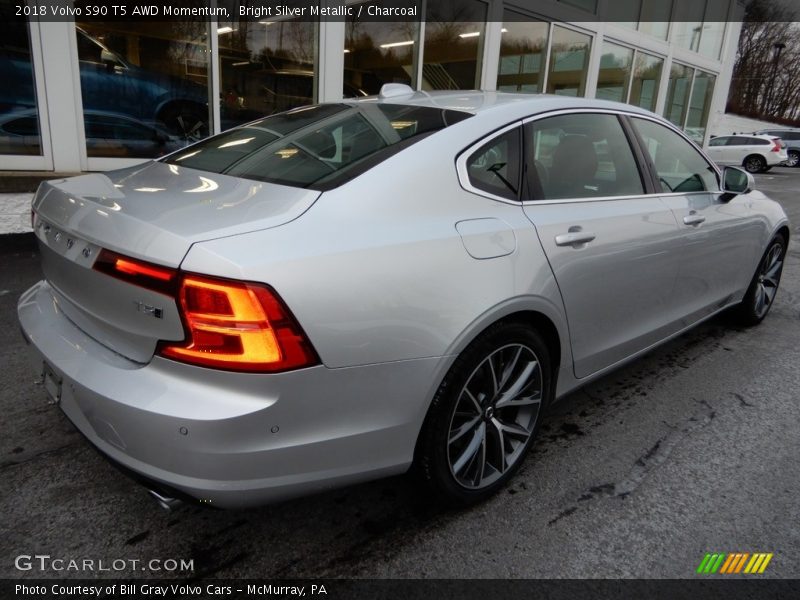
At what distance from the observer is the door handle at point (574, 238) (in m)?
2.30

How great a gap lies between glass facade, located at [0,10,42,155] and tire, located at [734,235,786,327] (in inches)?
298

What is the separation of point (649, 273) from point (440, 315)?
58.3 inches

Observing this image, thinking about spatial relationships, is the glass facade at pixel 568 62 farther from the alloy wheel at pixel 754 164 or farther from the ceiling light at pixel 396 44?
the alloy wheel at pixel 754 164

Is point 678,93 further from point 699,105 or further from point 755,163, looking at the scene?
point 755,163

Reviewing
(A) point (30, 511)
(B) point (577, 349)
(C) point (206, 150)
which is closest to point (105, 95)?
(C) point (206, 150)

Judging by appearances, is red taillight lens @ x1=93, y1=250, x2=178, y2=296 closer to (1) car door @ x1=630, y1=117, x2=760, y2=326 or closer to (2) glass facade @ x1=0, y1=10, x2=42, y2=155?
(1) car door @ x1=630, y1=117, x2=760, y2=326

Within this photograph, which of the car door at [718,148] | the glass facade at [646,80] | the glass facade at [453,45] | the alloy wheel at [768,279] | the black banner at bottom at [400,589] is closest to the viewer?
the black banner at bottom at [400,589]

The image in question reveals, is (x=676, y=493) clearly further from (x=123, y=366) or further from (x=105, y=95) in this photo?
(x=105, y=95)

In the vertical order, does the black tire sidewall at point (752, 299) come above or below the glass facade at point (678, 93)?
below

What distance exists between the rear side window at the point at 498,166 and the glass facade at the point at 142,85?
6759 millimetres

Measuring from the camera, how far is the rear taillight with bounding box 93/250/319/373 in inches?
59.9

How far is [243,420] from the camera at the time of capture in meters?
1.52

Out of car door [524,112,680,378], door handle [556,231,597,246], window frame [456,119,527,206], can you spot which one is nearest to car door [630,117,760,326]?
car door [524,112,680,378]

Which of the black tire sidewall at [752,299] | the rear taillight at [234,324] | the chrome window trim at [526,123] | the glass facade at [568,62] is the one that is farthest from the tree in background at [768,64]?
the rear taillight at [234,324]
